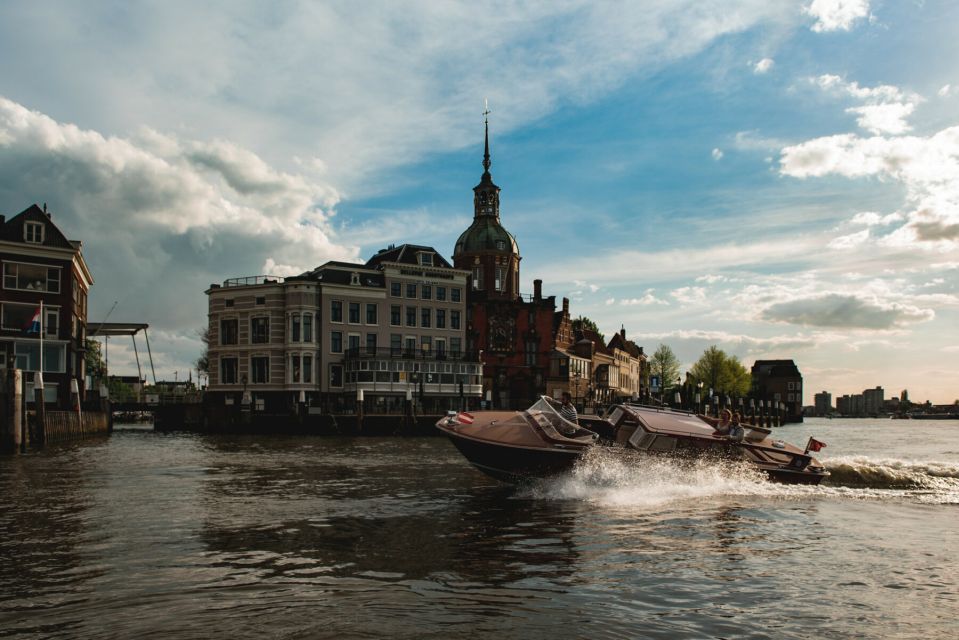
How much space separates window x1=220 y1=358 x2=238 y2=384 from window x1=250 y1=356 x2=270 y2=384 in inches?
84.7

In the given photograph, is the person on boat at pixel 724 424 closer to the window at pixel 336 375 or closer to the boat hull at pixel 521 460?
the boat hull at pixel 521 460

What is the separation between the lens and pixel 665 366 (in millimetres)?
143875

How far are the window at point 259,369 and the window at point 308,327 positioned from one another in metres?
4.28

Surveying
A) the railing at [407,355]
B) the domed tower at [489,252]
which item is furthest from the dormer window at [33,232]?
the domed tower at [489,252]

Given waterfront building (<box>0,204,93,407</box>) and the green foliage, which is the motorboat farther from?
the green foliage

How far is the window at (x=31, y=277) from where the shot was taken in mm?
59156

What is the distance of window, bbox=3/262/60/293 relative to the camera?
59.2 metres

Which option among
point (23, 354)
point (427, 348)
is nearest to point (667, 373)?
point (427, 348)

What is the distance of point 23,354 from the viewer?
5938 centimetres

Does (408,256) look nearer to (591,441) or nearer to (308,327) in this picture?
(308,327)

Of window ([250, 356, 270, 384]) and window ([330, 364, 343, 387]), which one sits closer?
window ([250, 356, 270, 384])

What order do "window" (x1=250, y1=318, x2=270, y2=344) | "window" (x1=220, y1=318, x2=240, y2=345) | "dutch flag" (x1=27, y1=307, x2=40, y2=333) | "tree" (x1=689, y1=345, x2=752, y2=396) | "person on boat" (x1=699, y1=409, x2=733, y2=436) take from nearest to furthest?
"person on boat" (x1=699, y1=409, x2=733, y2=436) < "dutch flag" (x1=27, y1=307, x2=40, y2=333) < "window" (x1=250, y1=318, x2=270, y2=344) < "window" (x1=220, y1=318, x2=240, y2=345) < "tree" (x1=689, y1=345, x2=752, y2=396)

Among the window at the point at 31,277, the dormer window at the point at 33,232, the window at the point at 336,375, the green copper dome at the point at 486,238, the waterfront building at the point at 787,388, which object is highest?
the green copper dome at the point at 486,238

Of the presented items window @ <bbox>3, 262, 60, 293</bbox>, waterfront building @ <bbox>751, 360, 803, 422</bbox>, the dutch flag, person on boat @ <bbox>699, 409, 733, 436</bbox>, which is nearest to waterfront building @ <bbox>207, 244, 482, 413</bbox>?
window @ <bbox>3, 262, 60, 293</bbox>
